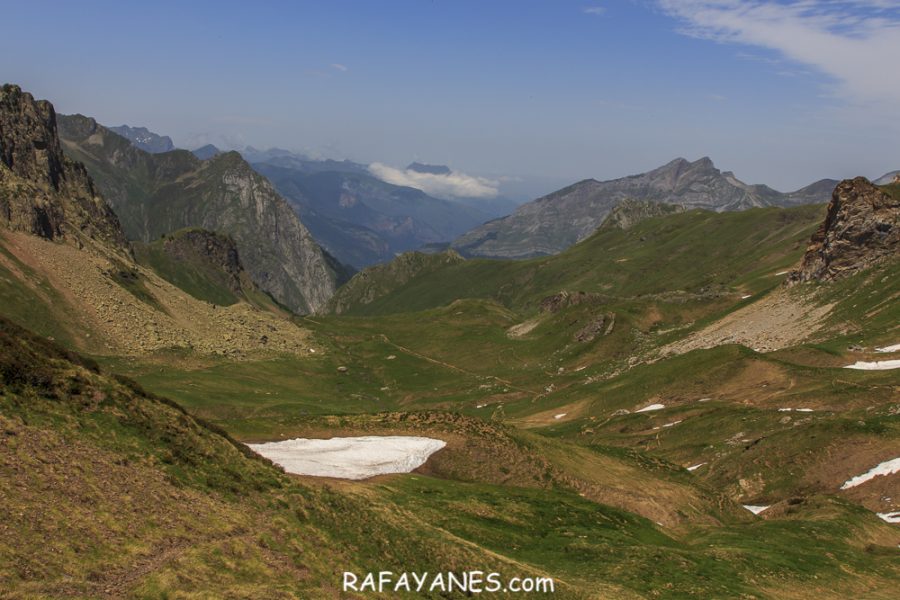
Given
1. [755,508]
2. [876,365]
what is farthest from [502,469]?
[876,365]

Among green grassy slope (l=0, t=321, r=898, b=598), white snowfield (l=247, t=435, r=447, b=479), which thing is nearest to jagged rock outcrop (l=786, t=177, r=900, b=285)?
green grassy slope (l=0, t=321, r=898, b=598)

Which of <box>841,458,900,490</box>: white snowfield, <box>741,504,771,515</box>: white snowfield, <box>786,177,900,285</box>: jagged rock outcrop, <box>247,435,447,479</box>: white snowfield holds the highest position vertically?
<box>786,177,900,285</box>: jagged rock outcrop

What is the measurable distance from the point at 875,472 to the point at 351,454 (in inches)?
1935

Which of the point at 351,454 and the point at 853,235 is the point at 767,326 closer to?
the point at 853,235

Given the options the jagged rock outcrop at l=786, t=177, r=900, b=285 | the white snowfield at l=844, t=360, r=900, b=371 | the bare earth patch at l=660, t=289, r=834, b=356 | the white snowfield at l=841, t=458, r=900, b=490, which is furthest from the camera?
the jagged rock outcrop at l=786, t=177, r=900, b=285

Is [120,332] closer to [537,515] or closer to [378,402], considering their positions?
[378,402]

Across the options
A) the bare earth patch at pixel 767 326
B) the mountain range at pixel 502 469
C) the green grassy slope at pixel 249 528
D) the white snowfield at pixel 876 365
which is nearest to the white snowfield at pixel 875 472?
the mountain range at pixel 502 469

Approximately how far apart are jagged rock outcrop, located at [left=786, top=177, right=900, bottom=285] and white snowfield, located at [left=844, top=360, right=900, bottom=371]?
52.1 meters

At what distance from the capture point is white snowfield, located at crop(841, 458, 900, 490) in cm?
6456

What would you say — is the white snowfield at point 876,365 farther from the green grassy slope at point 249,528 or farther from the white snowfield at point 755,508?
the green grassy slope at point 249,528

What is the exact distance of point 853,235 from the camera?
482 ft

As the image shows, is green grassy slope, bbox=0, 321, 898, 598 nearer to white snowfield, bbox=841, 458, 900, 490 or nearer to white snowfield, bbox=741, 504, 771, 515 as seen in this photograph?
white snowfield, bbox=741, 504, 771, 515

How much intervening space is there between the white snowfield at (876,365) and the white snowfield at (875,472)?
3226cm

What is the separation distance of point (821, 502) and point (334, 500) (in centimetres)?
4481
